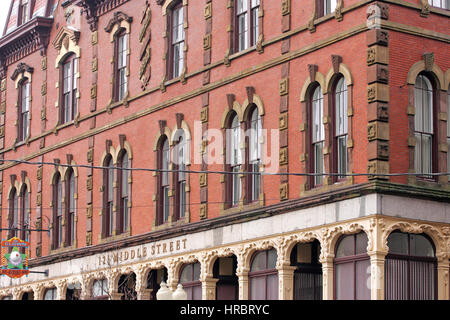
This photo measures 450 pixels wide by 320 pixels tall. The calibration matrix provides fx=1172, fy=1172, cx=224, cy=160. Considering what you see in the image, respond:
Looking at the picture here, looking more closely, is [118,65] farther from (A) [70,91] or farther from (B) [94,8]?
(A) [70,91]

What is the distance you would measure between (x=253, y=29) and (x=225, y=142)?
3.60 meters

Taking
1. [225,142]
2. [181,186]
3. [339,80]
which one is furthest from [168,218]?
[339,80]

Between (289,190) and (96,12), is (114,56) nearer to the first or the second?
(96,12)

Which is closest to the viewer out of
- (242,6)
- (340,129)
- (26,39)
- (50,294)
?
(340,129)

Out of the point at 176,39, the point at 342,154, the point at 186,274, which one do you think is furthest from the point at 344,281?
the point at 176,39

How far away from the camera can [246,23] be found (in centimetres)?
3628

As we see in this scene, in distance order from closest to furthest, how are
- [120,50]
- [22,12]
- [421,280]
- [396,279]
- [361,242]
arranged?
1. [396,279]
2. [361,242]
3. [421,280]
4. [120,50]
5. [22,12]

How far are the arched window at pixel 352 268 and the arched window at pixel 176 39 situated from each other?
11373 mm

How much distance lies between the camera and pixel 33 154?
162 feet

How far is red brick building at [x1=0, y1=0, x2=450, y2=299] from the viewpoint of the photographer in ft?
99.1

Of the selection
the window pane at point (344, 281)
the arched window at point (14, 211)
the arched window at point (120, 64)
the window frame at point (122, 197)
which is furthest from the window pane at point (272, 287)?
the arched window at point (14, 211)

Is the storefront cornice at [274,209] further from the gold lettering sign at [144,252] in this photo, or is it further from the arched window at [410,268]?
the arched window at [410,268]

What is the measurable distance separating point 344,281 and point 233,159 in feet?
23.1

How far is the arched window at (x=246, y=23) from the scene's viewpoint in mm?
35781
